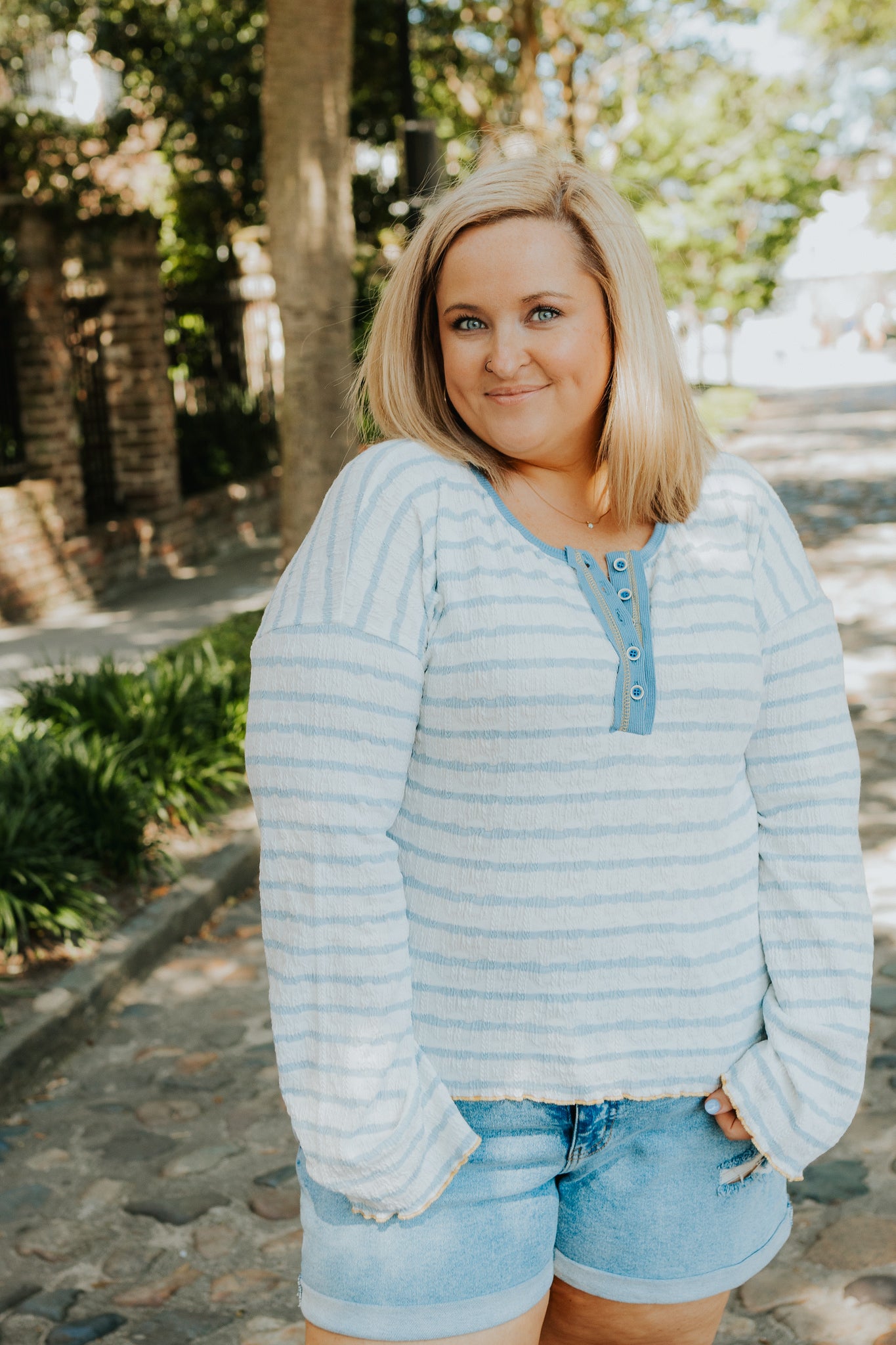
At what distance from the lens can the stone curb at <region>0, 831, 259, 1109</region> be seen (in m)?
4.00

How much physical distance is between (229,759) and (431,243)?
478cm

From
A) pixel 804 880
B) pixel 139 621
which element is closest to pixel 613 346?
pixel 804 880

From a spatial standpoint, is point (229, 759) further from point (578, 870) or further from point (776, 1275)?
point (578, 870)

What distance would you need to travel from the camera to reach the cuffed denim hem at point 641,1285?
1663mm

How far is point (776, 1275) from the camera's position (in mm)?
3035

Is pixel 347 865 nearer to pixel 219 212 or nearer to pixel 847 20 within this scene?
pixel 219 212

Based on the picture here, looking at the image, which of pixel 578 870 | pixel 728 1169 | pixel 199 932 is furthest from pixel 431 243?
pixel 199 932

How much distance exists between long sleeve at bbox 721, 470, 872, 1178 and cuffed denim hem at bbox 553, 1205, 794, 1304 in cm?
17

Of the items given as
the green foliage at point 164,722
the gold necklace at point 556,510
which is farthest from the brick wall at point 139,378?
the gold necklace at point 556,510

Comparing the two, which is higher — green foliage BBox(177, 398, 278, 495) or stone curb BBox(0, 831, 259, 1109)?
green foliage BBox(177, 398, 278, 495)

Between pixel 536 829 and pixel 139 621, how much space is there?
906 centimetres

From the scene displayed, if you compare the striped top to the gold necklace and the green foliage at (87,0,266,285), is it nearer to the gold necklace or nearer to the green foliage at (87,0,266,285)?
the gold necklace

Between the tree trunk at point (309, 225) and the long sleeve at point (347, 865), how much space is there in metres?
6.24

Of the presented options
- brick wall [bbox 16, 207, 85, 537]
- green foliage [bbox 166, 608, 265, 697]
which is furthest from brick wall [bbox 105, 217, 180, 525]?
green foliage [bbox 166, 608, 265, 697]
